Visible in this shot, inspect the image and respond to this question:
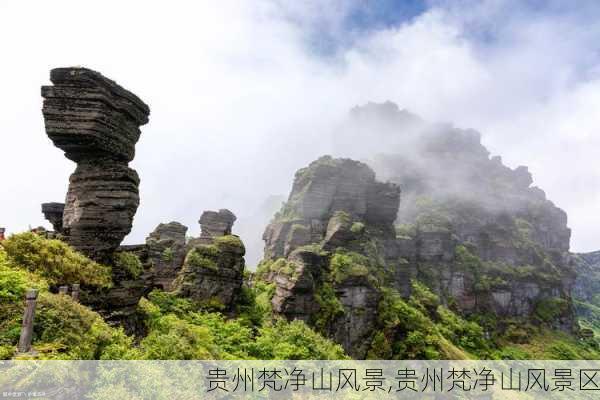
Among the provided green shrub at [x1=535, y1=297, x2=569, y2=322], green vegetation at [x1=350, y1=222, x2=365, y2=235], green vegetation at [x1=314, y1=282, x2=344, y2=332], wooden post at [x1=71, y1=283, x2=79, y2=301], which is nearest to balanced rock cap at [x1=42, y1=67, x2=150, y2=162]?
wooden post at [x1=71, y1=283, x2=79, y2=301]

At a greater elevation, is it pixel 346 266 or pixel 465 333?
pixel 346 266

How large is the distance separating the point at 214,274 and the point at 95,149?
43.7ft

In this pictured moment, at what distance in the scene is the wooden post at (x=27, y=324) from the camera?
897cm

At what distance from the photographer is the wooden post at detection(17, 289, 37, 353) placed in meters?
8.97

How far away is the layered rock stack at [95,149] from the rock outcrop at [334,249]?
18.1m

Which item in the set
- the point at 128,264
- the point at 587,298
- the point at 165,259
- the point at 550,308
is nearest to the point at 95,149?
the point at 128,264

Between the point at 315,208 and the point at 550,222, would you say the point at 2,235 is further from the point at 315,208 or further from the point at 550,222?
the point at 550,222

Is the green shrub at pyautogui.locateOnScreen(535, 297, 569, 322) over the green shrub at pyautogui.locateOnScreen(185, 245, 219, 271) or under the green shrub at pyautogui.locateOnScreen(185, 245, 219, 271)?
under

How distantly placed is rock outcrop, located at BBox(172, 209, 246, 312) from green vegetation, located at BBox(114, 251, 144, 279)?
747cm

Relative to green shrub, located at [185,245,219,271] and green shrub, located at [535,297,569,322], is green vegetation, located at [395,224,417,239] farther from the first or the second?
green shrub, located at [185,245,219,271]

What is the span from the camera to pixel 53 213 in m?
22.8

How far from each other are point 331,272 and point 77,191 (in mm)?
25056

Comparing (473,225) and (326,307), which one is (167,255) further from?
(473,225)

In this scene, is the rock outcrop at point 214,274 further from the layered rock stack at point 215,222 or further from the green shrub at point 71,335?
the green shrub at point 71,335
